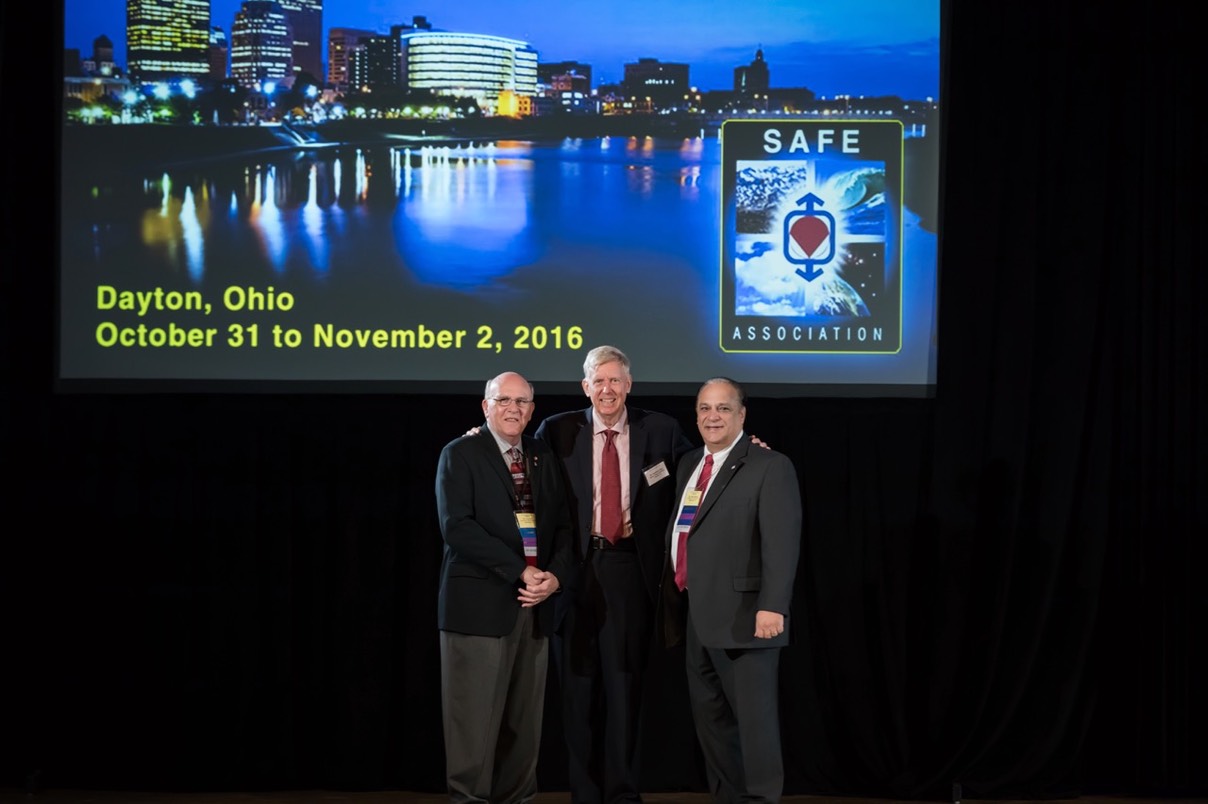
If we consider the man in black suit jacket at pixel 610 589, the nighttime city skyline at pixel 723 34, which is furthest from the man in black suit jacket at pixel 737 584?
the nighttime city skyline at pixel 723 34

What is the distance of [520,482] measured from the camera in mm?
4047

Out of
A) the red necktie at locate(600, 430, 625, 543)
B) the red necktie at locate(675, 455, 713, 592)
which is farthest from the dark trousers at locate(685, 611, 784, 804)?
the red necktie at locate(600, 430, 625, 543)

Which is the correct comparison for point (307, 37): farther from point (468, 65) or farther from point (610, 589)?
point (610, 589)

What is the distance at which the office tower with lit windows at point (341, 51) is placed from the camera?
4820 mm

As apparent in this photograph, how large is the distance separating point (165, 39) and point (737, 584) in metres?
2.84

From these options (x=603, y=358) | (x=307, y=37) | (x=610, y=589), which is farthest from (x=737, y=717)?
(x=307, y=37)

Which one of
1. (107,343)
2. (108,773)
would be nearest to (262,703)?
(108,773)

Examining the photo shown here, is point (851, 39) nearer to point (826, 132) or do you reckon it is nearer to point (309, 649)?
point (826, 132)

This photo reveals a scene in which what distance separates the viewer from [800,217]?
4824mm

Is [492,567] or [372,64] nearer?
[492,567]

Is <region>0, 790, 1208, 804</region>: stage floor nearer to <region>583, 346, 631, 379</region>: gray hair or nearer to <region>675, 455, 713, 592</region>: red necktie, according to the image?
<region>675, 455, 713, 592</region>: red necktie

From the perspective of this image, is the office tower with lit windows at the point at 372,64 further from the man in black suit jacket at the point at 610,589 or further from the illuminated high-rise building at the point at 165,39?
the man in black suit jacket at the point at 610,589

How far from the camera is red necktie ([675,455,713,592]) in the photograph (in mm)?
4020

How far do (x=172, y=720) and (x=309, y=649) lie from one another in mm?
570
